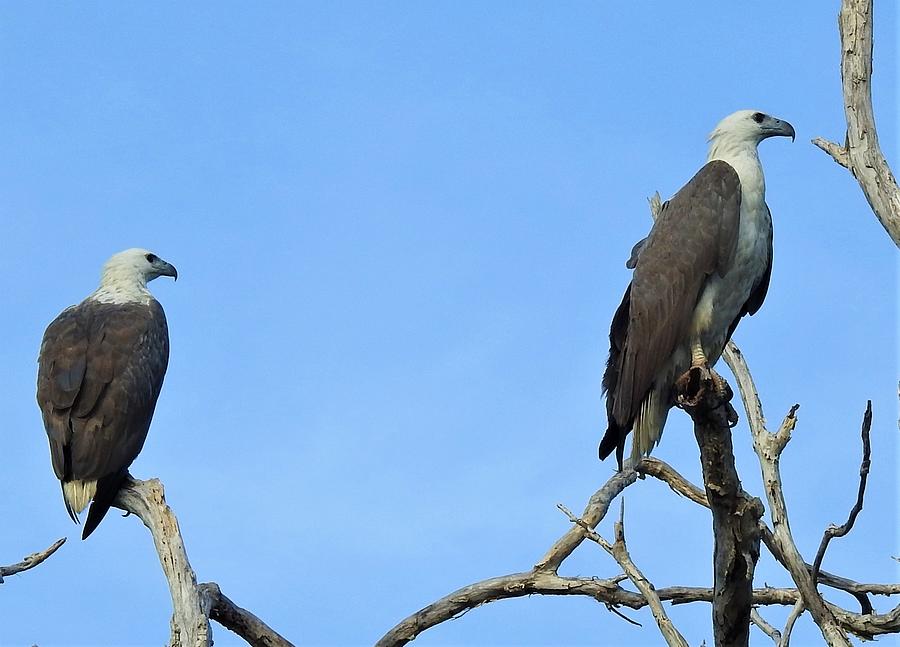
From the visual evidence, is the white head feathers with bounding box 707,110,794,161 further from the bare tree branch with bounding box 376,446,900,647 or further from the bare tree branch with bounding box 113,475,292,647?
the bare tree branch with bounding box 113,475,292,647

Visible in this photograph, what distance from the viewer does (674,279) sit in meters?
7.48

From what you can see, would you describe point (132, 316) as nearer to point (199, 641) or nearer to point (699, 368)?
point (199, 641)

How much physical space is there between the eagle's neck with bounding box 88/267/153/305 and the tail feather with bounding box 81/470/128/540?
5.92ft

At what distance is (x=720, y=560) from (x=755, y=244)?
2.49 metres

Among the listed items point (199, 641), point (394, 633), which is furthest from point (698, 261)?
point (199, 641)

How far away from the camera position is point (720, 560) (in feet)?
18.7

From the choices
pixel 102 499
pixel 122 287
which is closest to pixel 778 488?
pixel 102 499

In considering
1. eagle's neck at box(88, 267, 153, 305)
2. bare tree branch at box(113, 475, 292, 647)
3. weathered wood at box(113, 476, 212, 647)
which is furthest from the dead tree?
eagle's neck at box(88, 267, 153, 305)

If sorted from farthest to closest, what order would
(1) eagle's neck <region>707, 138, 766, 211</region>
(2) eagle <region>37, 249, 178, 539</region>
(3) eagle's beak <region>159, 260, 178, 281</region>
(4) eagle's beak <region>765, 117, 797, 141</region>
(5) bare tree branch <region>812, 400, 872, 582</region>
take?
1. (3) eagle's beak <region>159, 260, 178, 281</region>
2. (4) eagle's beak <region>765, 117, 797, 141</region>
3. (2) eagle <region>37, 249, 178, 539</region>
4. (1) eagle's neck <region>707, 138, 766, 211</region>
5. (5) bare tree branch <region>812, 400, 872, 582</region>

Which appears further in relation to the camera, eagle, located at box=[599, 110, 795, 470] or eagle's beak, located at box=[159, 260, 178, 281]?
eagle's beak, located at box=[159, 260, 178, 281]

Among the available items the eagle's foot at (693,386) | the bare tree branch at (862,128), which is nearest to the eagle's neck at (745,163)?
the bare tree branch at (862,128)

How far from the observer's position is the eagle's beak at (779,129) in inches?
326

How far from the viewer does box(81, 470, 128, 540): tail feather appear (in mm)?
7719

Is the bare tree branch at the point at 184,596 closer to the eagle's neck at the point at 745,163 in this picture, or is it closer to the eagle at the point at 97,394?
the eagle at the point at 97,394
